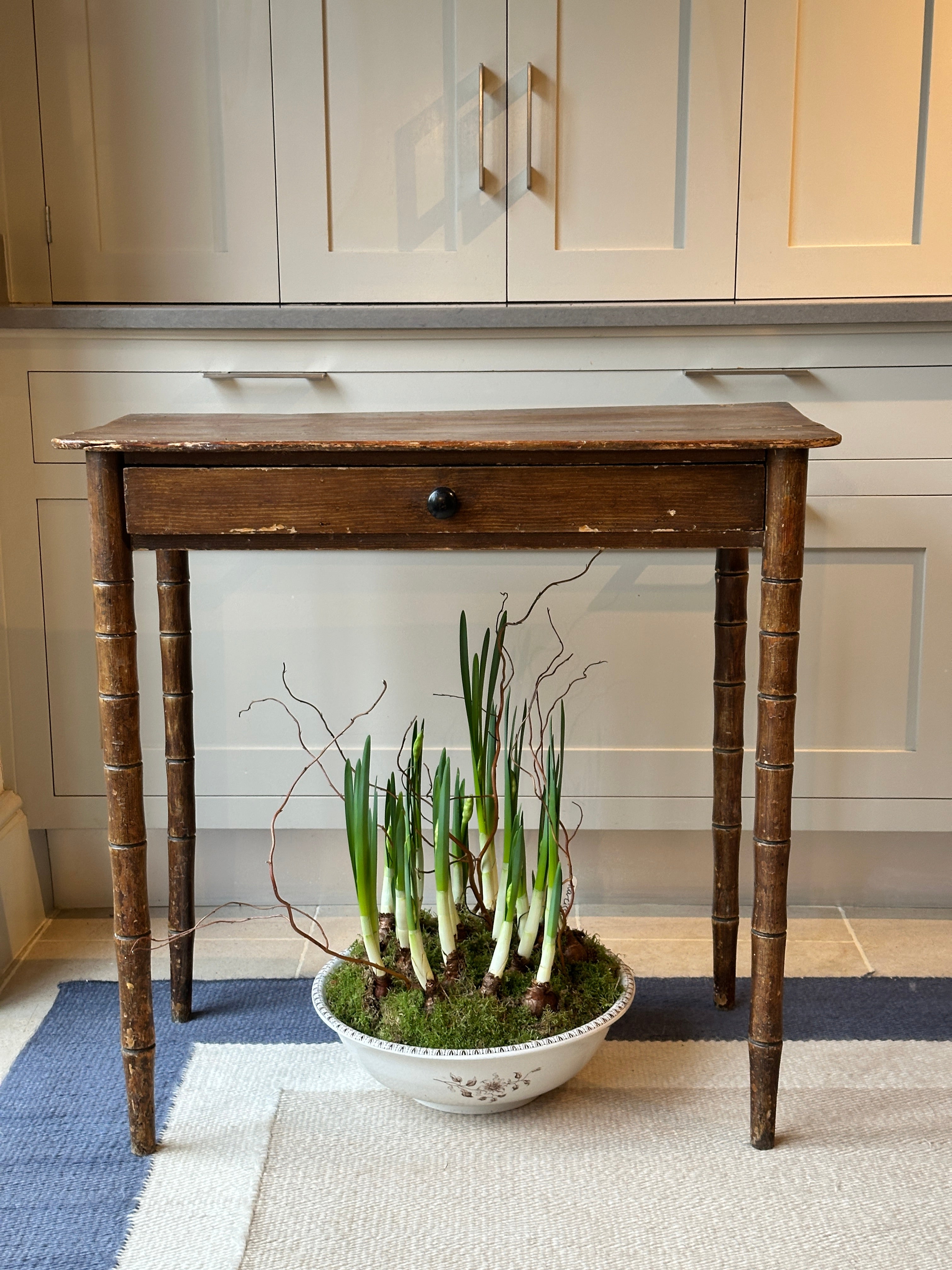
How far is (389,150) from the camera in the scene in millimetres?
1829

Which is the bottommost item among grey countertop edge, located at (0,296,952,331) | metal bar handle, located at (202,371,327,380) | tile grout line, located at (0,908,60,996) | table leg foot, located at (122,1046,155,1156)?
tile grout line, located at (0,908,60,996)

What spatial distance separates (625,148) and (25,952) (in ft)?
5.23

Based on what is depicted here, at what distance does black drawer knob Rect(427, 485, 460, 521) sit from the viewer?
46.8 inches

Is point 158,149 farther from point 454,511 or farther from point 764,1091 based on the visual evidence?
point 764,1091

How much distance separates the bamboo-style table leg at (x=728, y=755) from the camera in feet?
5.03

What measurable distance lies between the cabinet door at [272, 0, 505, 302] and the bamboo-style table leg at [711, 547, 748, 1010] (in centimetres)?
67

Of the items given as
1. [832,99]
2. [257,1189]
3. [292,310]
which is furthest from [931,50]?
[257,1189]

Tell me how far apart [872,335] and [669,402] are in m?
0.32

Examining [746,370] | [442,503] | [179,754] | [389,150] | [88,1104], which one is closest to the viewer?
[442,503]

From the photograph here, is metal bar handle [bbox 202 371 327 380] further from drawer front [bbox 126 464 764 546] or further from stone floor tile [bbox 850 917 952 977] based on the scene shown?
stone floor tile [bbox 850 917 952 977]

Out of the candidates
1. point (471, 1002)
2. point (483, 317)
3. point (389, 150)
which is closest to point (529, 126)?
point (389, 150)

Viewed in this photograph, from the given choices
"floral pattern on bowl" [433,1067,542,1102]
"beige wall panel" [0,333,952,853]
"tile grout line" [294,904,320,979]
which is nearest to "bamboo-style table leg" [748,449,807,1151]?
"floral pattern on bowl" [433,1067,542,1102]

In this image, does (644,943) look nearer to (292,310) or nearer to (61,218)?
(292,310)

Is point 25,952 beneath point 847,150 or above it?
beneath
